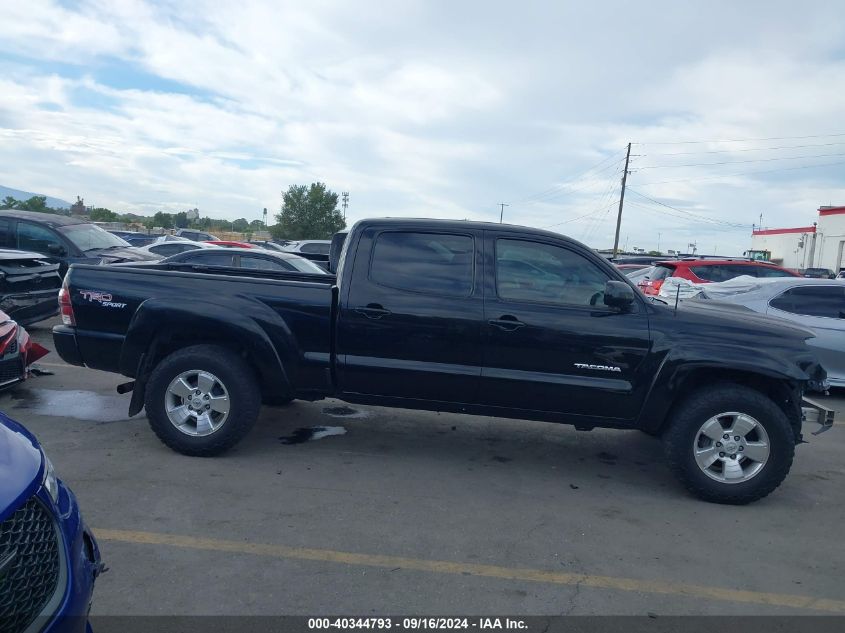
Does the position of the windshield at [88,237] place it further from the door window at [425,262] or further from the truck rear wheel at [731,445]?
the truck rear wheel at [731,445]

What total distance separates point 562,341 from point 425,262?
3.97ft

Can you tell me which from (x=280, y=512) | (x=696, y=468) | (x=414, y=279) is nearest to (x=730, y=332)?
(x=696, y=468)

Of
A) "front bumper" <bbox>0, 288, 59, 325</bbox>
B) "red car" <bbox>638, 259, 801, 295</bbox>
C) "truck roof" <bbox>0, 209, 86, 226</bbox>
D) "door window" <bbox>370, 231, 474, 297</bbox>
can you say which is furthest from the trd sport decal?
"red car" <bbox>638, 259, 801, 295</bbox>

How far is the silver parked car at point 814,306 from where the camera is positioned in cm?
834

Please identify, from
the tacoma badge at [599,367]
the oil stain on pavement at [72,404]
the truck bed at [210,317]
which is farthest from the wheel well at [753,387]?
the oil stain on pavement at [72,404]

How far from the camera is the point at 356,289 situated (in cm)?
530

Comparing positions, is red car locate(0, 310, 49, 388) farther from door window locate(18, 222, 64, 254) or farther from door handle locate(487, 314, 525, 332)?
door window locate(18, 222, 64, 254)

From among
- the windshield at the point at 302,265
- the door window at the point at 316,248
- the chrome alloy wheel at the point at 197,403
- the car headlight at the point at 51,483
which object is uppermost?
the door window at the point at 316,248

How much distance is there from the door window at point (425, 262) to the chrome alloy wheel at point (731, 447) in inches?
79.7

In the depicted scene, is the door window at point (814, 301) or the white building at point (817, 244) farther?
the white building at point (817, 244)

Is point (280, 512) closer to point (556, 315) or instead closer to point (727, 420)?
point (556, 315)

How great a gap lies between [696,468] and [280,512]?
2.94 metres

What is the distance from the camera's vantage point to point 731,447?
4.97m

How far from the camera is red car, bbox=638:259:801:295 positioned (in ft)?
44.3
